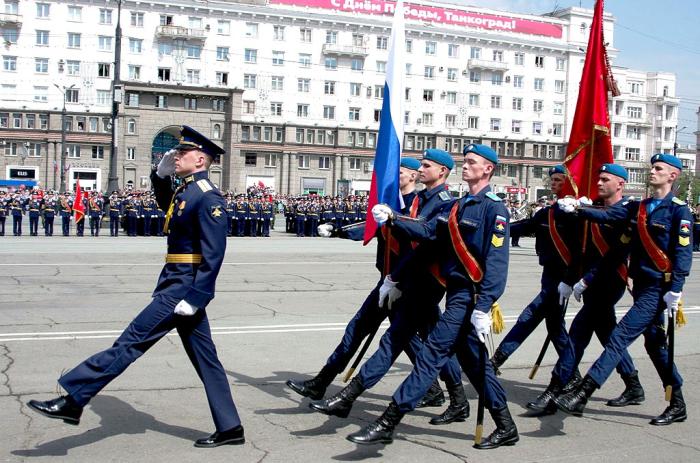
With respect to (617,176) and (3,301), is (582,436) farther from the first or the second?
(3,301)

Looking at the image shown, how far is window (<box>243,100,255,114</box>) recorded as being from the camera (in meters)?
70.4

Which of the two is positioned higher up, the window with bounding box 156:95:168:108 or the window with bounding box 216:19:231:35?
the window with bounding box 216:19:231:35

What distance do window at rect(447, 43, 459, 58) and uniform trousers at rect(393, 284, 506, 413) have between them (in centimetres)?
7333

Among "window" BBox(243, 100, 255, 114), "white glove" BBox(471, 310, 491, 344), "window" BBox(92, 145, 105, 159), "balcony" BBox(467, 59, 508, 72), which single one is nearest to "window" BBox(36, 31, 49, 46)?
"window" BBox(92, 145, 105, 159)

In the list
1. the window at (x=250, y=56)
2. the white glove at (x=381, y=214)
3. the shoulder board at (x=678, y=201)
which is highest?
the window at (x=250, y=56)

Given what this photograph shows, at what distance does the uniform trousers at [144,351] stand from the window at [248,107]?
6624cm

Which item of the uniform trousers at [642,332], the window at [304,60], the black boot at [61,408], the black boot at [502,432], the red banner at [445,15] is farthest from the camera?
the red banner at [445,15]

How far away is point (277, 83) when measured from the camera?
235 ft

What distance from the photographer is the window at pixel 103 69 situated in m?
67.2

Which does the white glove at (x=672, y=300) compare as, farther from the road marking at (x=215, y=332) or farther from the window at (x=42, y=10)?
the window at (x=42, y=10)

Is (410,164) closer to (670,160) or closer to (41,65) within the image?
(670,160)

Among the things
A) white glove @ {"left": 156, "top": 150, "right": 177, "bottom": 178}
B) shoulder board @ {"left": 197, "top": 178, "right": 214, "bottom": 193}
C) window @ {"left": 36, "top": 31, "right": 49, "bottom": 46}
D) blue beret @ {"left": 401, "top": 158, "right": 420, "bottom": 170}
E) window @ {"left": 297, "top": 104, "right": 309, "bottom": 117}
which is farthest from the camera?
window @ {"left": 297, "top": 104, "right": 309, "bottom": 117}

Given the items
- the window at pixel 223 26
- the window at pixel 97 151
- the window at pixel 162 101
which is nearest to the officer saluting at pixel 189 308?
the window at pixel 162 101

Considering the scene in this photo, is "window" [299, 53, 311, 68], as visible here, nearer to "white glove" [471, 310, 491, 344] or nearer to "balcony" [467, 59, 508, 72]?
"balcony" [467, 59, 508, 72]
